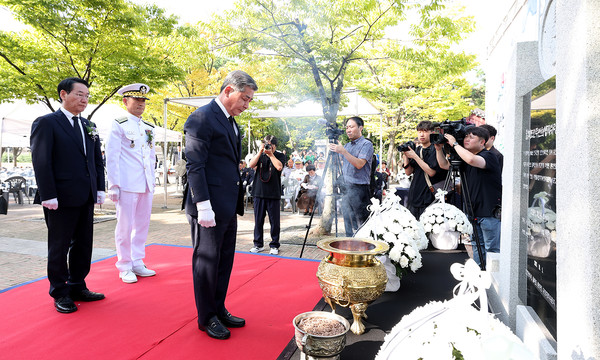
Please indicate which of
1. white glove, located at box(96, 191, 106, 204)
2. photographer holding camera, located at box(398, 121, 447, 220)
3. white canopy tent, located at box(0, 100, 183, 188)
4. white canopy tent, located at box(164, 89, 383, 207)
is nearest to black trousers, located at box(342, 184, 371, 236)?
photographer holding camera, located at box(398, 121, 447, 220)

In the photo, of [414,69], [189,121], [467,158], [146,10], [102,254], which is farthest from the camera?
[146,10]

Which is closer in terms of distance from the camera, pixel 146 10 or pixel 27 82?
pixel 27 82

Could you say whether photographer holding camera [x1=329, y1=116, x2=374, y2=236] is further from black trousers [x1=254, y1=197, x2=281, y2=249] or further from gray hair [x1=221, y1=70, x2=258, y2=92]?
gray hair [x1=221, y1=70, x2=258, y2=92]

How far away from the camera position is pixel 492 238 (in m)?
3.99

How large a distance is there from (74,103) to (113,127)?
0.58 m

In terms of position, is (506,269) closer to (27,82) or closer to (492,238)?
(492,238)

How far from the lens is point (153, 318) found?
3.17 meters

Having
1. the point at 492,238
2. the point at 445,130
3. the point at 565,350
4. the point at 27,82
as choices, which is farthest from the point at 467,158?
the point at 27,82

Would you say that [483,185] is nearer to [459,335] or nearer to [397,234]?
[397,234]

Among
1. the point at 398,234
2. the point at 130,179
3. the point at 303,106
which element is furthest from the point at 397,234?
the point at 303,106

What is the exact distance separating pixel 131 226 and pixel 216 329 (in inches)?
78.6

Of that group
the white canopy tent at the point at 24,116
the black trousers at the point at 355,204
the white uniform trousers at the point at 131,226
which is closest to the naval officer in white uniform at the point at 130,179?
the white uniform trousers at the point at 131,226

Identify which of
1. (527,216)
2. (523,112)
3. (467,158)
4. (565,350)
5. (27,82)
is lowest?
(565,350)

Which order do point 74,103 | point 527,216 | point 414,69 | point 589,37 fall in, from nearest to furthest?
point 589,37, point 527,216, point 74,103, point 414,69
